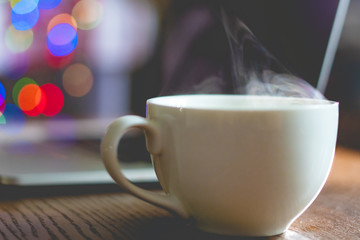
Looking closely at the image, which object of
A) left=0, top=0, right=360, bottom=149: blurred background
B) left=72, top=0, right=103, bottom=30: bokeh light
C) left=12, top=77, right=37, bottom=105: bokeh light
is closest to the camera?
left=0, top=0, right=360, bottom=149: blurred background

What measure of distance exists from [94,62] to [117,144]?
1556 millimetres

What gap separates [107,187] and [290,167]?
21 centimetres

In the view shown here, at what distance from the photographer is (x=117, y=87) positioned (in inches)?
67.0

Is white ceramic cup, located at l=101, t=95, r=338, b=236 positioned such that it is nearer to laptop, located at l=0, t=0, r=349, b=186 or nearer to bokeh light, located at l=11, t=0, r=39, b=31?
laptop, located at l=0, t=0, r=349, b=186

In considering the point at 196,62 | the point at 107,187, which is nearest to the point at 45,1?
the point at 196,62

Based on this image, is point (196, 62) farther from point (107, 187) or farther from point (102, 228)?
point (102, 228)

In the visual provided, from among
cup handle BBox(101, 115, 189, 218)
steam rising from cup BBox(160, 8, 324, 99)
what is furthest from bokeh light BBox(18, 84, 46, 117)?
cup handle BBox(101, 115, 189, 218)

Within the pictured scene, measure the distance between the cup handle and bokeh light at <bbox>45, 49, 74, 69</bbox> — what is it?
5.27 feet

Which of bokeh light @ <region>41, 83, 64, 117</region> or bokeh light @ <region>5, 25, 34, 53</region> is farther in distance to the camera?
bokeh light @ <region>41, 83, 64, 117</region>

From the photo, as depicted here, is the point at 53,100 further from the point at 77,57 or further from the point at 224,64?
the point at 224,64

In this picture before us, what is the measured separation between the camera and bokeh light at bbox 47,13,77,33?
1.89 m

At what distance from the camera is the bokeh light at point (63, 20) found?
1887 millimetres

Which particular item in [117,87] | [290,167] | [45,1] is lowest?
[117,87]

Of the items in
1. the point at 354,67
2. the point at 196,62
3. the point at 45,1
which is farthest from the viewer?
the point at 45,1
